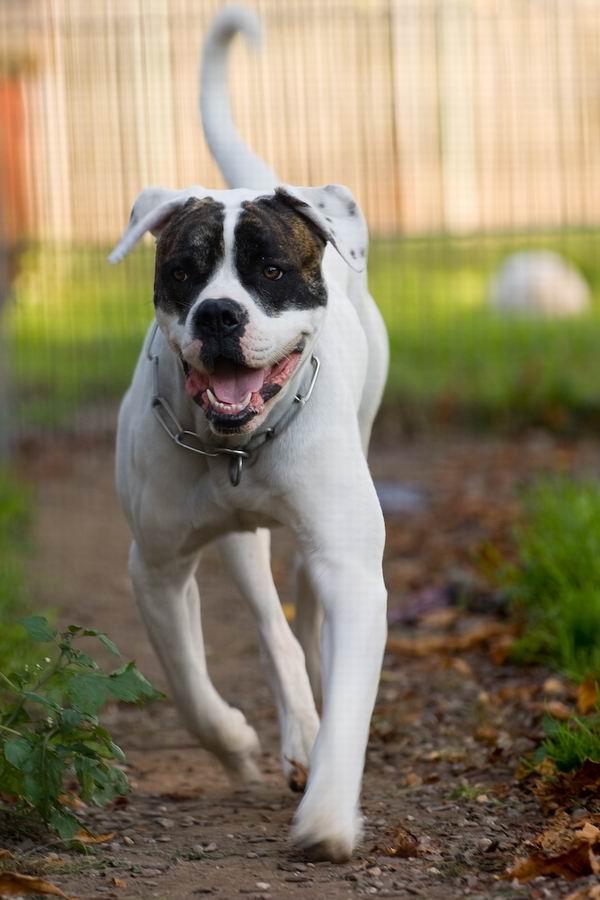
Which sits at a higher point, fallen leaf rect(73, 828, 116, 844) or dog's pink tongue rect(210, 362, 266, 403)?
dog's pink tongue rect(210, 362, 266, 403)

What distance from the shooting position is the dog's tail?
4.59 meters

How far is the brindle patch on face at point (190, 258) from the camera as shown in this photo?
3334mm

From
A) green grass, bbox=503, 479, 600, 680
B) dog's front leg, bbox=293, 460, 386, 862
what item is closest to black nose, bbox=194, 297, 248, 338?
dog's front leg, bbox=293, 460, 386, 862

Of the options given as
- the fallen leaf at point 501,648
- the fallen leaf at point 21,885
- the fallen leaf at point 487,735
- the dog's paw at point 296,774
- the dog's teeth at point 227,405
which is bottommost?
the fallen leaf at point 487,735

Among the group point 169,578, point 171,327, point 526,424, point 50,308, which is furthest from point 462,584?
point 50,308

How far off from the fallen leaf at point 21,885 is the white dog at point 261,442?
20.7 inches

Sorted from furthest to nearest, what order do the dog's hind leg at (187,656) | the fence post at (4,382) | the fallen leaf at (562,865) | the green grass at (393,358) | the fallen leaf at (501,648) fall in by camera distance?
1. the green grass at (393,358)
2. the fence post at (4,382)
3. the fallen leaf at (501,648)
4. the dog's hind leg at (187,656)
5. the fallen leaf at (562,865)

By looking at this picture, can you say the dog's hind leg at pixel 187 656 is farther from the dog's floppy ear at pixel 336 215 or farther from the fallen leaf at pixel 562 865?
the fallen leaf at pixel 562 865

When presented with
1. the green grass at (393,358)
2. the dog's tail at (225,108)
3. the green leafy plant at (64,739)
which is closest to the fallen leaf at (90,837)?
the green leafy plant at (64,739)

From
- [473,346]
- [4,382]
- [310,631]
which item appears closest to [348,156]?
[473,346]

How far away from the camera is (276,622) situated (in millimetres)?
4152

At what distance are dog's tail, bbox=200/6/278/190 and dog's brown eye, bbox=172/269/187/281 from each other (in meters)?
1.16

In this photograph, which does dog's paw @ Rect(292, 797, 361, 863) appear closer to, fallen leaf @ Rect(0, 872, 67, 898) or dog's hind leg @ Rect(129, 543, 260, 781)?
fallen leaf @ Rect(0, 872, 67, 898)

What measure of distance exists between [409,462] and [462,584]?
3.05 m
